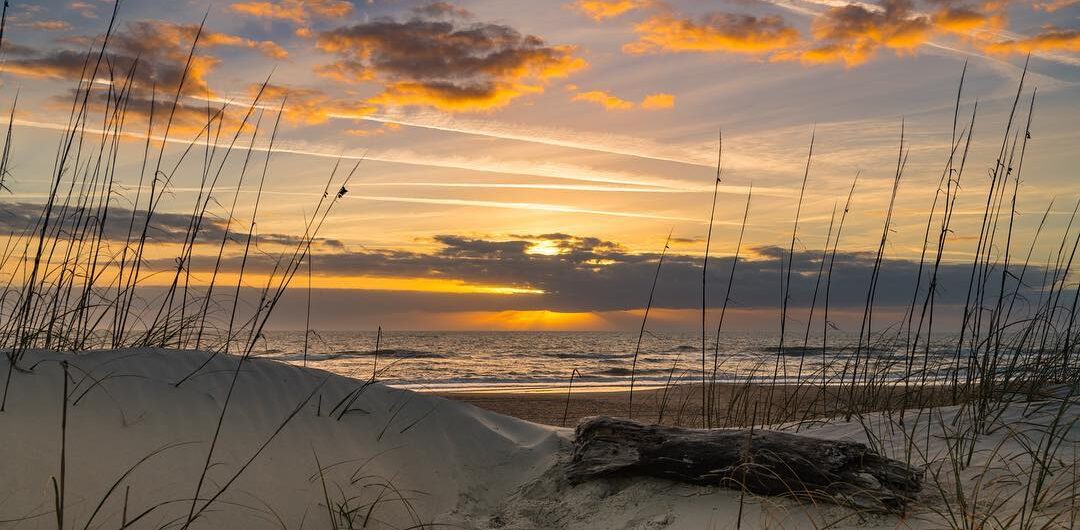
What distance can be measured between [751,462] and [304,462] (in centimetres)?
176

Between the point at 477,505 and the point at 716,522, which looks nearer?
the point at 716,522

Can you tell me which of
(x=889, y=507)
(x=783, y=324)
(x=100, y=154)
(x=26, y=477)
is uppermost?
(x=100, y=154)

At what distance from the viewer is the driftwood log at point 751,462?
2613 millimetres

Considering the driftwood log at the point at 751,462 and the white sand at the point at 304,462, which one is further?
the driftwood log at the point at 751,462

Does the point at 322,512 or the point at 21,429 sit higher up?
the point at 21,429

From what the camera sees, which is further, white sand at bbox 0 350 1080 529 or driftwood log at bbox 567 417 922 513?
driftwood log at bbox 567 417 922 513

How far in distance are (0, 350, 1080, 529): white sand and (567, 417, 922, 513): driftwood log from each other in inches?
2.6

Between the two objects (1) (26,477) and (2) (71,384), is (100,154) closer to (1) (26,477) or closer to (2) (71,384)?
(2) (71,384)

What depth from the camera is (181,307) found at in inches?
158

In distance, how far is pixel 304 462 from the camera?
291 centimetres

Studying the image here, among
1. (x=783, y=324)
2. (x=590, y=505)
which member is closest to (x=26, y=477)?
(x=590, y=505)

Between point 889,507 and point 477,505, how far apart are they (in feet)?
5.40

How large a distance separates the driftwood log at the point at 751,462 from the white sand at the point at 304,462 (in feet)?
0.22

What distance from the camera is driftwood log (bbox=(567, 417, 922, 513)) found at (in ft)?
8.57
